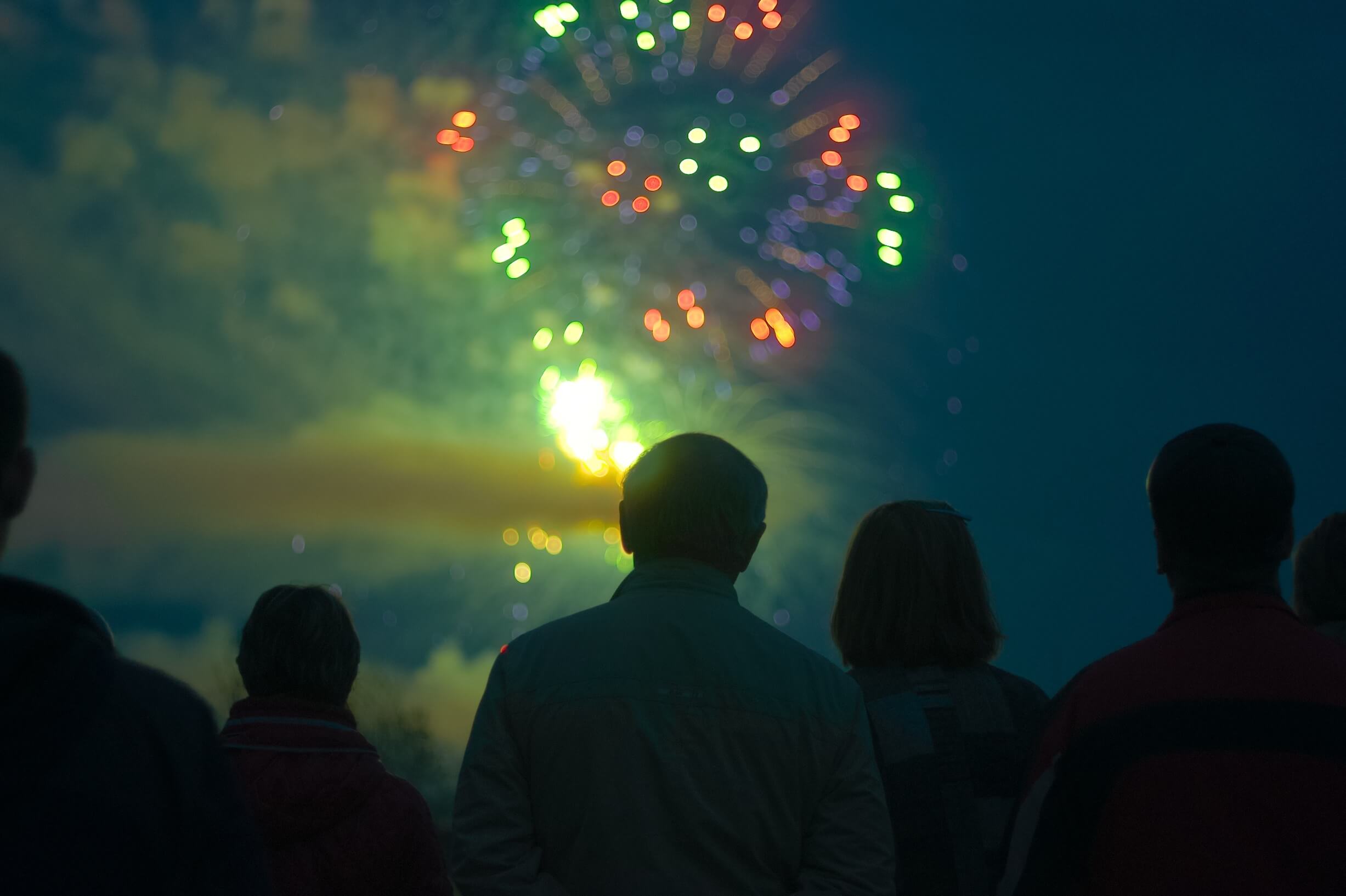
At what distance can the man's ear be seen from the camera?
6.21ft

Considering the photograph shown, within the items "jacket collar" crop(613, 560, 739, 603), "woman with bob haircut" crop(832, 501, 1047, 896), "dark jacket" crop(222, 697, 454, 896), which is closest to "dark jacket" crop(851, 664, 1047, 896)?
"woman with bob haircut" crop(832, 501, 1047, 896)

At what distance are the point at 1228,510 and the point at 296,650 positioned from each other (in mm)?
2898

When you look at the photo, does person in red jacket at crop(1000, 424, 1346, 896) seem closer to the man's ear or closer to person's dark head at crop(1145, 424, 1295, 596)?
person's dark head at crop(1145, 424, 1295, 596)

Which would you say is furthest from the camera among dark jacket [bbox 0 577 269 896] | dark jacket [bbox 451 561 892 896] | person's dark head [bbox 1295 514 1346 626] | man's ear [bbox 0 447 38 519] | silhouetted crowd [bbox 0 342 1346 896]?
person's dark head [bbox 1295 514 1346 626]

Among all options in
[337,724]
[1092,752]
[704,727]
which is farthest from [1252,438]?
[337,724]

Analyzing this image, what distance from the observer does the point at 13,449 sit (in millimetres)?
1875

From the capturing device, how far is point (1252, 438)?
117 inches

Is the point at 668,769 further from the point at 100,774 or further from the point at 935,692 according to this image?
the point at 100,774

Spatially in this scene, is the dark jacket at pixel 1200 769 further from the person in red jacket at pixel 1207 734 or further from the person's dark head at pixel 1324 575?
the person's dark head at pixel 1324 575

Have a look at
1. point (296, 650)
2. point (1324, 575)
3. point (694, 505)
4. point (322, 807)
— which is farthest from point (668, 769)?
point (1324, 575)

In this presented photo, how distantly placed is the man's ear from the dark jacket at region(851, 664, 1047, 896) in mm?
2649

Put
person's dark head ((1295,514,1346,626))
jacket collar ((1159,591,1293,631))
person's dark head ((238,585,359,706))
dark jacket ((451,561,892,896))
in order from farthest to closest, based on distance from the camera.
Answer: person's dark head ((1295,514,1346,626))
person's dark head ((238,585,359,706))
dark jacket ((451,561,892,896))
jacket collar ((1159,591,1293,631))

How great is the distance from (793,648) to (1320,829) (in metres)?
1.39

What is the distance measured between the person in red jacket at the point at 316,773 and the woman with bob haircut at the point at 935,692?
1.55 meters
